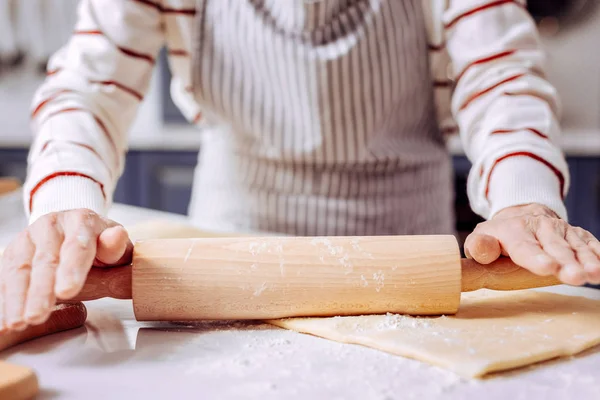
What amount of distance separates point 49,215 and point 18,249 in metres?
0.05

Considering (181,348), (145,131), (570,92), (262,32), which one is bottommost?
(145,131)

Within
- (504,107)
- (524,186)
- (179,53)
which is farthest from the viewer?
(179,53)

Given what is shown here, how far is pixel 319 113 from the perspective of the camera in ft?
3.29

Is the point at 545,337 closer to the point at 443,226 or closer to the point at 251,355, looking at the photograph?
the point at 251,355

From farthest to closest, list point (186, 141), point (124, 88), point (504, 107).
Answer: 1. point (186, 141)
2. point (124, 88)
3. point (504, 107)

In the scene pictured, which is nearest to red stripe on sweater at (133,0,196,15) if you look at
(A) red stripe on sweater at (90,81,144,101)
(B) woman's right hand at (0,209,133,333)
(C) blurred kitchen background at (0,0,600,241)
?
(A) red stripe on sweater at (90,81,144,101)

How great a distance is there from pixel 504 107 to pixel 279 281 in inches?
15.9

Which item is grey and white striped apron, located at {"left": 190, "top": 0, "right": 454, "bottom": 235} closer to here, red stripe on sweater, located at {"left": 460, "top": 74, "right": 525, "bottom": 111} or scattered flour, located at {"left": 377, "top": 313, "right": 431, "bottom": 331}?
red stripe on sweater, located at {"left": 460, "top": 74, "right": 525, "bottom": 111}

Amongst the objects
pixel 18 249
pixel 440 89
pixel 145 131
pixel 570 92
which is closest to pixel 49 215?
pixel 18 249

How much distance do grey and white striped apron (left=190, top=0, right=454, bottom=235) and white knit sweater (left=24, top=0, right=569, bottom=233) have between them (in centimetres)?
1

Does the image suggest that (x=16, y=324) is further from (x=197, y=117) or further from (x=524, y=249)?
(x=197, y=117)

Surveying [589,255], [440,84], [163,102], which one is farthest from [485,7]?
[163,102]

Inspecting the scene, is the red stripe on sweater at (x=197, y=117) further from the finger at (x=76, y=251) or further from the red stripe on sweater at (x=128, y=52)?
the finger at (x=76, y=251)

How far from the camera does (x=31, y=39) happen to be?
269 centimetres
